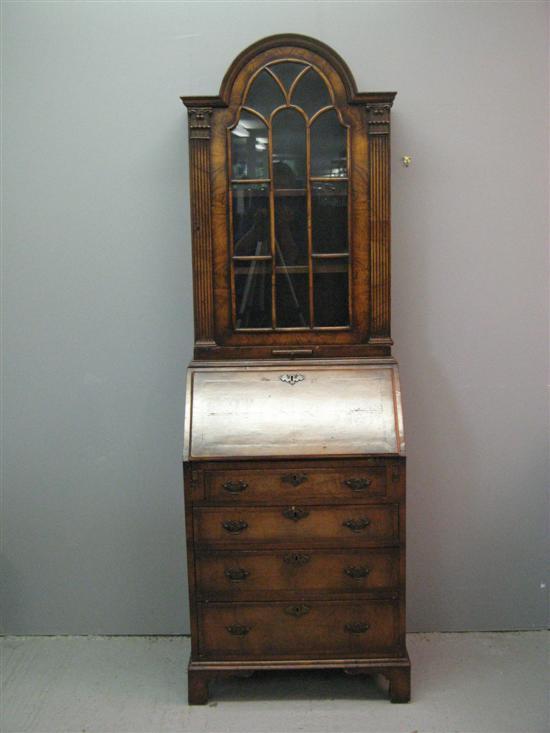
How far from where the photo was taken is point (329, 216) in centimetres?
287

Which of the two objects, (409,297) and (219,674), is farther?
(409,297)

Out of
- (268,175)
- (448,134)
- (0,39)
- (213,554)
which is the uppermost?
(0,39)

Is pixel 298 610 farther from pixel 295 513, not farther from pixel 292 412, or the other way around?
pixel 292 412

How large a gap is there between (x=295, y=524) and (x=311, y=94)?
5.04ft

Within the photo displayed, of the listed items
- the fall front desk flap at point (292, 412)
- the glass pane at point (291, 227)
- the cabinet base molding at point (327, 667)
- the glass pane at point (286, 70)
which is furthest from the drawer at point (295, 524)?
the glass pane at point (286, 70)

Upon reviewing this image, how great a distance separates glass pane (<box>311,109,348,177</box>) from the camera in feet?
9.23

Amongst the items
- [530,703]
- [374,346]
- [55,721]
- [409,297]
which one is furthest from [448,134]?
[55,721]

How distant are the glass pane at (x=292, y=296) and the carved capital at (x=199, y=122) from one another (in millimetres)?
549

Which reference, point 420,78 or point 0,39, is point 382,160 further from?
point 0,39

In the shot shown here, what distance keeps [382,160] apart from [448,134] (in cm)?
45

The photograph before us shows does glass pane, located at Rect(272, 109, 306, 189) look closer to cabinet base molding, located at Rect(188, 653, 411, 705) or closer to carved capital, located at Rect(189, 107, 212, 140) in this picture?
carved capital, located at Rect(189, 107, 212, 140)

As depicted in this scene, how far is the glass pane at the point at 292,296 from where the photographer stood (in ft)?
9.46

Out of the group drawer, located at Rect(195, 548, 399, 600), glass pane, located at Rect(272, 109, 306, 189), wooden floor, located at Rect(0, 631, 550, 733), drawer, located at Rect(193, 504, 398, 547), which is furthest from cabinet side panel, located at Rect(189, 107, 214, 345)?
wooden floor, located at Rect(0, 631, 550, 733)

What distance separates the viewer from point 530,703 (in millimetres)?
2826
